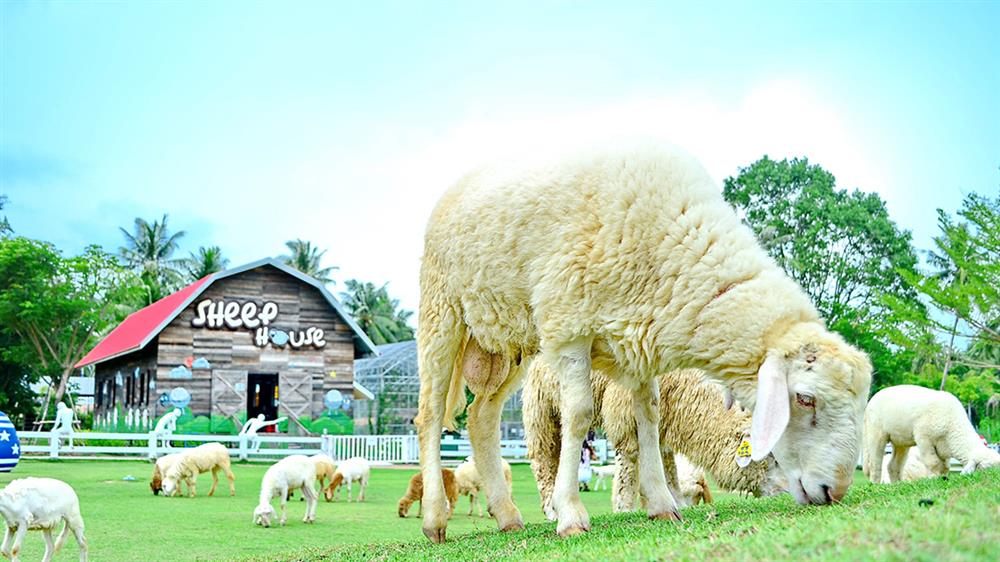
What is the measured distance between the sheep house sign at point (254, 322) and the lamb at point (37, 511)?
80.1ft

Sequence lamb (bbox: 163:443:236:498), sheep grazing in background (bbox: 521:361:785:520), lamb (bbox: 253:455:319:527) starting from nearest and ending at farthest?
sheep grazing in background (bbox: 521:361:785:520), lamb (bbox: 253:455:319:527), lamb (bbox: 163:443:236:498)

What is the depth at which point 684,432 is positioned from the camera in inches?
332

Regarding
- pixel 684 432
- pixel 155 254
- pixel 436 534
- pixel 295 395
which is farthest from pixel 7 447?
pixel 155 254

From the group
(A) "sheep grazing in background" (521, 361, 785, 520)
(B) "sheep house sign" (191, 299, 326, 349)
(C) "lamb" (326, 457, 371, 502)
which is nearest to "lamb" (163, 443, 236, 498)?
(C) "lamb" (326, 457, 371, 502)

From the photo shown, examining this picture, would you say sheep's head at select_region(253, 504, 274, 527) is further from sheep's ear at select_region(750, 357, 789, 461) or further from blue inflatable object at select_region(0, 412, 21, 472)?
sheep's ear at select_region(750, 357, 789, 461)

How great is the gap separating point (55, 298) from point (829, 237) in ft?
111

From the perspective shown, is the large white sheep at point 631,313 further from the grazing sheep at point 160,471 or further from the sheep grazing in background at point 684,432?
the grazing sheep at point 160,471

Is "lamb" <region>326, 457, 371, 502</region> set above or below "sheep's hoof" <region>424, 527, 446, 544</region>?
below

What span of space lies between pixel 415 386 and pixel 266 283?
8.11m

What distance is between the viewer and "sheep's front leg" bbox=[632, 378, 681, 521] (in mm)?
5418

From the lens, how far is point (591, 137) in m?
5.70

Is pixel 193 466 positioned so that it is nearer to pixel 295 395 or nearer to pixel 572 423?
pixel 572 423

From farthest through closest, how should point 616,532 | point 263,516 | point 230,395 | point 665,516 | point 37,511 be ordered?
point 230,395, point 263,516, point 37,511, point 665,516, point 616,532

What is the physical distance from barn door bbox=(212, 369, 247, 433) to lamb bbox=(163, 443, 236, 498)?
48.1 ft
